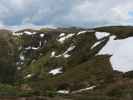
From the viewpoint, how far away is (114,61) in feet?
366

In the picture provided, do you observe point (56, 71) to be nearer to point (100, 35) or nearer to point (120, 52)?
point (120, 52)

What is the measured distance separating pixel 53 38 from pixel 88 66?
72098 mm

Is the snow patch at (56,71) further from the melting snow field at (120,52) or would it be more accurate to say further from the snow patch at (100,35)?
the snow patch at (100,35)

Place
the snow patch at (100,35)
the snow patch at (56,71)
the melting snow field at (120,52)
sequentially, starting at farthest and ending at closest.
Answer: the snow patch at (100,35), the snow patch at (56,71), the melting snow field at (120,52)

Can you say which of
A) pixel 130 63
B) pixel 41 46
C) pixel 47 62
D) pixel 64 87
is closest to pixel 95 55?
pixel 130 63

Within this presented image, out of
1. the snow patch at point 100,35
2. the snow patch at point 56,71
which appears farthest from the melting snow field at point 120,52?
the snow patch at point 56,71

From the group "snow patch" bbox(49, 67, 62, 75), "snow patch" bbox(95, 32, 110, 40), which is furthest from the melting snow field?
"snow patch" bbox(49, 67, 62, 75)

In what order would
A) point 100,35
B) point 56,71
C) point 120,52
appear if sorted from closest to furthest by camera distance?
point 120,52 < point 56,71 < point 100,35

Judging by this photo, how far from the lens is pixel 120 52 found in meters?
118

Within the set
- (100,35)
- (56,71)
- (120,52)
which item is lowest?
(120,52)

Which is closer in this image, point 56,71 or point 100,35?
point 56,71

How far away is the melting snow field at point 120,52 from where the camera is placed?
10611 centimetres

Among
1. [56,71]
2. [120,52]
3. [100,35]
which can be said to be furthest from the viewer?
[100,35]

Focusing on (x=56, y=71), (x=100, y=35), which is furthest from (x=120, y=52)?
(x=100, y=35)
